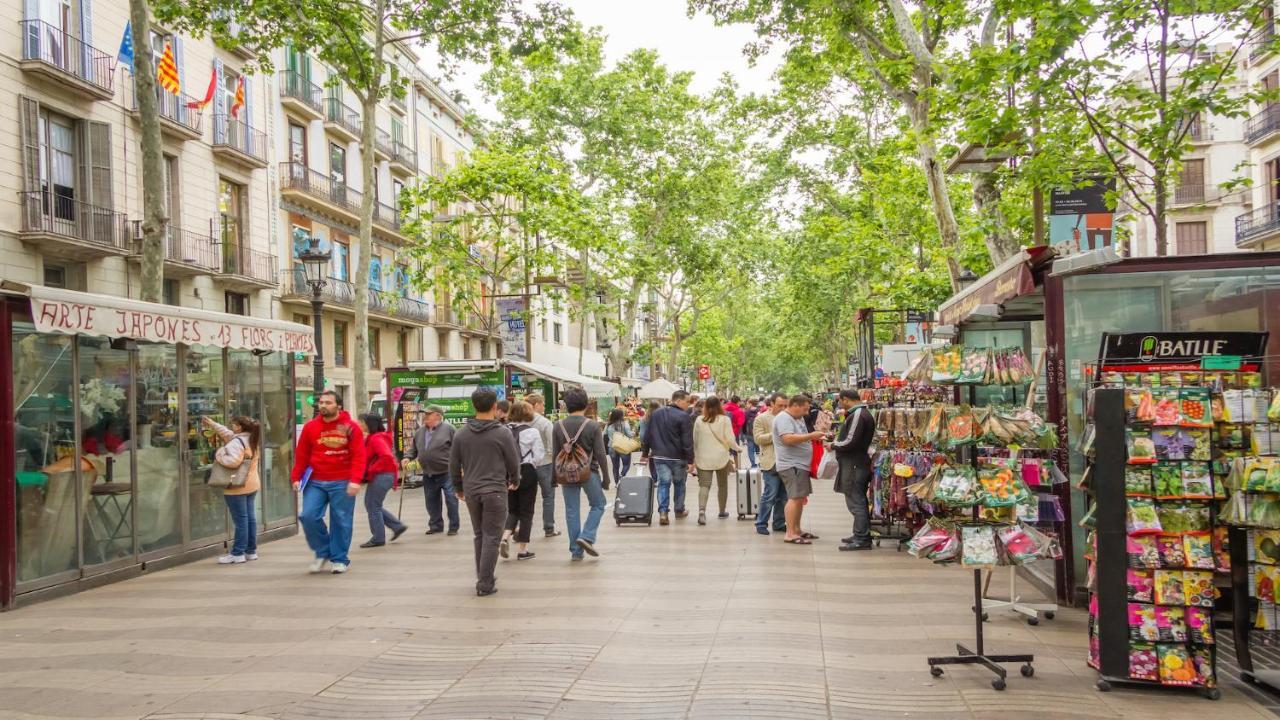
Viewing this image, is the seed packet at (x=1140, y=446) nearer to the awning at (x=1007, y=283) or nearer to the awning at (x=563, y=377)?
the awning at (x=1007, y=283)

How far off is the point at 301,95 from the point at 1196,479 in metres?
29.2

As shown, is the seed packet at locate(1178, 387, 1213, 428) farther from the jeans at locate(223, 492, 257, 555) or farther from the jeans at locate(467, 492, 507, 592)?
the jeans at locate(223, 492, 257, 555)

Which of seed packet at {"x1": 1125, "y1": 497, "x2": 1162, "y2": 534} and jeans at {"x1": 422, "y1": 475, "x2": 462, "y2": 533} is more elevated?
seed packet at {"x1": 1125, "y1": 497, "x2": 1162, "y2": 534}

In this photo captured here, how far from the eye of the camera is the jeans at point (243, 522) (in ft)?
34.2

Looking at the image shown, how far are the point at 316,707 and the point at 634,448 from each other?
9.44 meters

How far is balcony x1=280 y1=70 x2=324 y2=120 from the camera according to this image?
1150 inches

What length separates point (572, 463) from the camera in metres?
10.6

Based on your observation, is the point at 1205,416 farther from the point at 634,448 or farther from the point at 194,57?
the point at 194,57

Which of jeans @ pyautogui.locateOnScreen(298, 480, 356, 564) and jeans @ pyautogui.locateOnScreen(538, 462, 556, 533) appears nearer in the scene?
jeans @ pyautogui.locateOnScreen(298, 480, 356, 564)

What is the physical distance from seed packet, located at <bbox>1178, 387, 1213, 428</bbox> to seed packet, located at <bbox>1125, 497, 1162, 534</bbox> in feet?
1.55

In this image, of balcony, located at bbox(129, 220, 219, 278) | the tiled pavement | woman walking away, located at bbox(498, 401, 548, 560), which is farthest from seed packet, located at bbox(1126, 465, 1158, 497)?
balcony, located at bbox(129, 220, 219, 278)

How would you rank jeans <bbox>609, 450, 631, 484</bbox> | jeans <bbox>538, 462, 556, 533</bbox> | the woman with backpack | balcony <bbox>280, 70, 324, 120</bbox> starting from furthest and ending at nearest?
balcony <bbox>280, 70, 324, 120</bbox>, jeans <bbox>609, 450, 631, 484</bbox>, the woman with backpack, jeans <bbox>538, 462, 556, 533</bbox>

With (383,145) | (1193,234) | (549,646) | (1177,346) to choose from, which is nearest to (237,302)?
(383,145)

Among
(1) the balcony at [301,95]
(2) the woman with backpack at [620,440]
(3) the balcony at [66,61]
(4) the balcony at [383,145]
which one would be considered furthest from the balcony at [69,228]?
(4) the balcony at [383,145]
